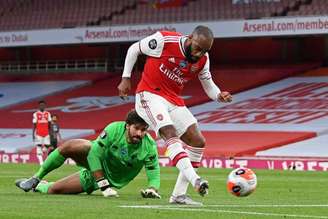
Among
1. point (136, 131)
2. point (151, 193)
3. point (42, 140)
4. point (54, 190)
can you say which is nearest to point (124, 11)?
point (42, 140)

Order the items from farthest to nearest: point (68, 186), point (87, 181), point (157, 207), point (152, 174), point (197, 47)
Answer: point (68, 186) → point (87, 181) → point (152, 174) → point (197, 47) → point (157, 207)

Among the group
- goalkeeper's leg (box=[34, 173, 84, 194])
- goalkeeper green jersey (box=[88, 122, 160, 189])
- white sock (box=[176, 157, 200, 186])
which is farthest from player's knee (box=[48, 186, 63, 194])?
white sock (box=[176, 157, 200, 186])

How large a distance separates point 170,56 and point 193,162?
4.15 ft

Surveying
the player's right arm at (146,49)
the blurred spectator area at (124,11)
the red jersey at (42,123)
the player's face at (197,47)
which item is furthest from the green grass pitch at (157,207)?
the blurred spectator area at (124,11)

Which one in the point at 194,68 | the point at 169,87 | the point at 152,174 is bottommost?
the point at 152,174

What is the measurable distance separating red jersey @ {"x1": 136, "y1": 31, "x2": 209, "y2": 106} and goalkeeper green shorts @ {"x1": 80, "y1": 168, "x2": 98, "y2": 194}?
5.20ft

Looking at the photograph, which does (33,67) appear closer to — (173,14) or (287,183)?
(173,14)

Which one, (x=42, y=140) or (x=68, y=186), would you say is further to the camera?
(x=42, y=140)

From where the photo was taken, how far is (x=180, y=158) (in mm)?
10992

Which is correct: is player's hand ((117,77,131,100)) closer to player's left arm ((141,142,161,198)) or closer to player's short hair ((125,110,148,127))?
player's short hair ((125,110,148,127))

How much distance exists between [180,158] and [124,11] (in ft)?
108

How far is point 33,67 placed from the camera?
48.6m

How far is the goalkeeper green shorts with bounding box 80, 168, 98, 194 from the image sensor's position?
41.4ft

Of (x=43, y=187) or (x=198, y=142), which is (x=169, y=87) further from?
(x=43, y=187)
